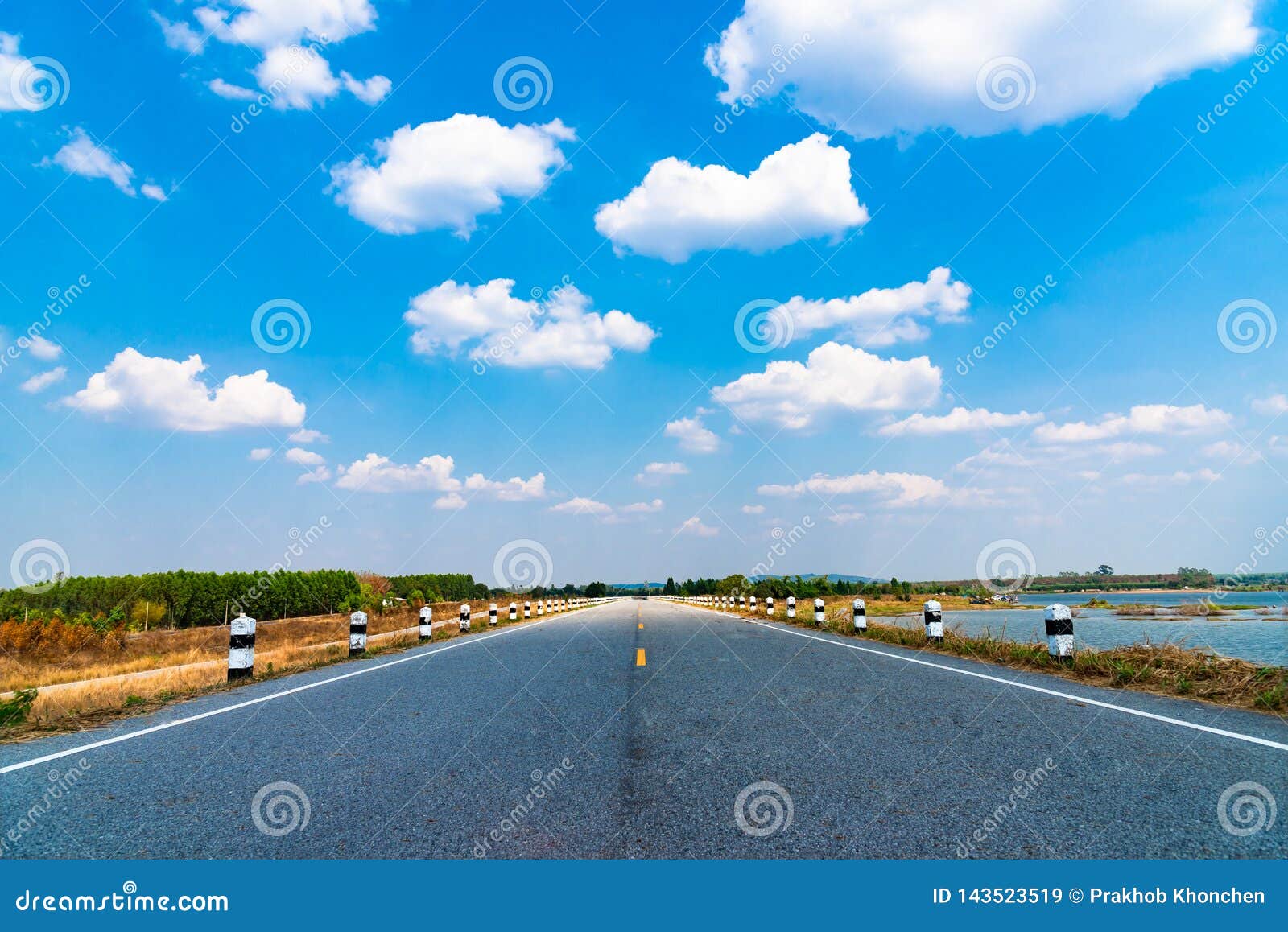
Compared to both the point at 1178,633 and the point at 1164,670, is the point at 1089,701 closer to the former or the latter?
the point at 1164,670

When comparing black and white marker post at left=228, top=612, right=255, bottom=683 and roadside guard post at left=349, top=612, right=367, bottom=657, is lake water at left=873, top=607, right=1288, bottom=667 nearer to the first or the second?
roadside guard post at left=349, top=612, right=367, bottom=657

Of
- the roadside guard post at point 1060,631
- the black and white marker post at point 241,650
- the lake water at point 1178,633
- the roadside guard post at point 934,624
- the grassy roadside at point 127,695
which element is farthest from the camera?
the roadside guard post at point 934,624

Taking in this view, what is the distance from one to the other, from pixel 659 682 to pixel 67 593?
147 feet

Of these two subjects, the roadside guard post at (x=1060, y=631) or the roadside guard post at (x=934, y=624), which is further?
the roadside guard post at (x=934, y=624)

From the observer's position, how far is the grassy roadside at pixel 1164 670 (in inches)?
246

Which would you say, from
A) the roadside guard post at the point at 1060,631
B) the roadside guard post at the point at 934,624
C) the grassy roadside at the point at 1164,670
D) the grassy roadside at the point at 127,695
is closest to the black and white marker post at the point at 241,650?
the grassy roadside at the point at 127,695

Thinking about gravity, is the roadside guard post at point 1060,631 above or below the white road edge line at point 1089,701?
above

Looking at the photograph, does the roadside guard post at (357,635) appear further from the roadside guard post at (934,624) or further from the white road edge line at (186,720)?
the roadside guard post at (934,624)

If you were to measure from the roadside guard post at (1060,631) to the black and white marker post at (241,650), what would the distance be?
10329 millimetres

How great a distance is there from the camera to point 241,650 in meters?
9.23

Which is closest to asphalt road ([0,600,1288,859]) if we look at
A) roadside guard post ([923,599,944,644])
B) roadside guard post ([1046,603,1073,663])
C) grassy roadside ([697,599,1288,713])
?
grassy roadside ([697,599,1288,713])

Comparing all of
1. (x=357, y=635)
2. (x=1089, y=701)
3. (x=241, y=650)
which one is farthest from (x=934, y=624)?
(x=241, y=650)

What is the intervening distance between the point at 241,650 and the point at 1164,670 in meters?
11.1

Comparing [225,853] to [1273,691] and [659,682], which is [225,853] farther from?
[1273,691]
